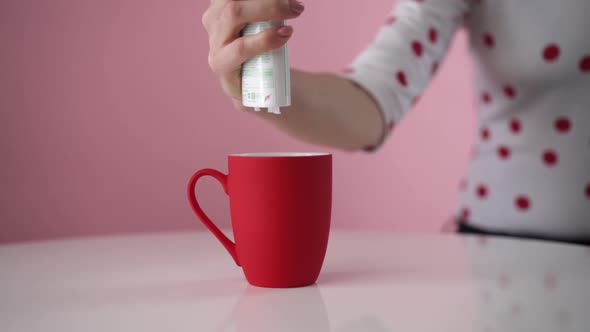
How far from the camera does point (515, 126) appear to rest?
1.03m

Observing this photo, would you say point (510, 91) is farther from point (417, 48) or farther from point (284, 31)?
point (284, 31)

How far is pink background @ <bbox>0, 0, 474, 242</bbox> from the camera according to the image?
5.82 feet

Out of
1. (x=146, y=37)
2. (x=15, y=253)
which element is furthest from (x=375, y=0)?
(x=15, y=253)

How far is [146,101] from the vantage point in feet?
6.03

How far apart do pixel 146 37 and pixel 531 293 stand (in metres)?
1.45

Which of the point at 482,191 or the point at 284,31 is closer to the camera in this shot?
the point at 284,31

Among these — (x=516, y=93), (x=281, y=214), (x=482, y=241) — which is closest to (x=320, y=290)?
(x=281, y=214)

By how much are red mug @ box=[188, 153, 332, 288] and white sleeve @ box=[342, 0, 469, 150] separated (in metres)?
0.42

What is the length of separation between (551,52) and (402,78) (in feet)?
0.68

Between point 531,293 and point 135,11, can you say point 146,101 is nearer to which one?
point 135,11

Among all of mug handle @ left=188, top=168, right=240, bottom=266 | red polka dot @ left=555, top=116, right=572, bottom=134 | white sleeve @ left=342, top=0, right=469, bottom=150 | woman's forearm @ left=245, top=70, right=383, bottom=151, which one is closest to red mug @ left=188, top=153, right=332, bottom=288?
mug handle @ left=188, top=168, right=240, bottom=266

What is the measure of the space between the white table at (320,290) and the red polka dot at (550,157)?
0.73ft

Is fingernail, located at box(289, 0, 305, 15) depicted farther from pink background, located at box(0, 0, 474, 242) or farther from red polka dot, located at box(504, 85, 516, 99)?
pink background, located at box(0, 0, 474, 242)

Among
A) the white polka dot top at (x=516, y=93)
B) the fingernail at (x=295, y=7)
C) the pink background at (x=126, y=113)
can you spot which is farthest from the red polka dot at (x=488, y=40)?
the pink background at (x=126, y=113)
